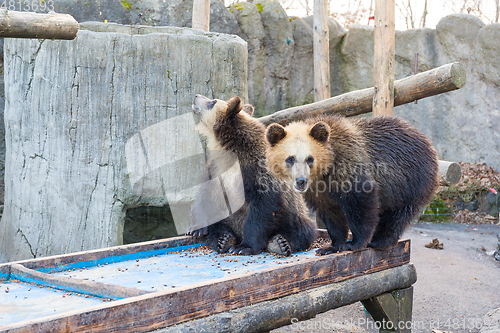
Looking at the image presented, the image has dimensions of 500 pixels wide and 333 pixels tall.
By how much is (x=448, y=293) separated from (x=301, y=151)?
11.4ft

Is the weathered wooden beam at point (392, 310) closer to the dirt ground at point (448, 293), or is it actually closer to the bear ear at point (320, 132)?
the dirt ground at point (448, 293)

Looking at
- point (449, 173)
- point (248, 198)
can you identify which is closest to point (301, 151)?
point (248, 198)

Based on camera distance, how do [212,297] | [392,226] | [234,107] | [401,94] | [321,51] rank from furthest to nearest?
[321,51]
[401,94]
[234,107]
[392,226]
[212,297]

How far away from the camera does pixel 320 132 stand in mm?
3193

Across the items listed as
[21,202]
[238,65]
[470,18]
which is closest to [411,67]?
[470,18]

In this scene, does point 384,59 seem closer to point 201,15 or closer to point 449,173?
point 449,173

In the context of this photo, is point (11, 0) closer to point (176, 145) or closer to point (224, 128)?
point (176, 145)

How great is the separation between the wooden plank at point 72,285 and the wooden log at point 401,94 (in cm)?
369

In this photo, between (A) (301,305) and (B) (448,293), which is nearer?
(A) (301,305)

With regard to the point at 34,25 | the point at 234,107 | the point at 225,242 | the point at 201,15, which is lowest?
the point at 225,242

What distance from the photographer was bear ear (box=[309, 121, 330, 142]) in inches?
125

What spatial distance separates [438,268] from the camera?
644cm

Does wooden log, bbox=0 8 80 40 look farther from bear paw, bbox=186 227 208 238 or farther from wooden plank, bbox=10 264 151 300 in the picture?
bear paw, bbox=186 227 208 238

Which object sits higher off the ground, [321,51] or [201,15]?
[201,15]
